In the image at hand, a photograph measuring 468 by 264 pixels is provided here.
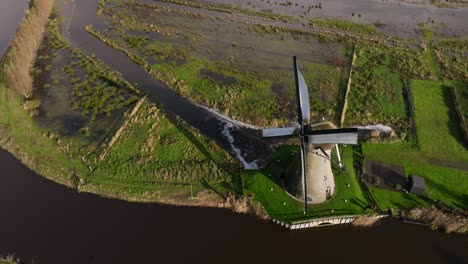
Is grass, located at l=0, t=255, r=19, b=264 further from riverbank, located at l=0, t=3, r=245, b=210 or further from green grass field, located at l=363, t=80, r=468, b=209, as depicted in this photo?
green grass field, located at l=363, t=80, r=468, b=209

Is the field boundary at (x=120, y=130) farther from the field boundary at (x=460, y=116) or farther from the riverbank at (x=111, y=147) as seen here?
the field boundary at (x=460, y=116)

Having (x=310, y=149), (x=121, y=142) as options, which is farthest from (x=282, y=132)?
(x=121, y=142)

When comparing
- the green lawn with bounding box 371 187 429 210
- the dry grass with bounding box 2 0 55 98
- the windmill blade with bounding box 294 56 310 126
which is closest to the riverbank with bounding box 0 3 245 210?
the dry grass with bounding box 2 0 55 98

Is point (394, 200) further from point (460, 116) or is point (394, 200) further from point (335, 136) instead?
point (460, 116)

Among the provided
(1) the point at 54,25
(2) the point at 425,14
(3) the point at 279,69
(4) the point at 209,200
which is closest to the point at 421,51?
(2) the point at 425,14

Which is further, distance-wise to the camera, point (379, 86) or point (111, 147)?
point (379, 86)

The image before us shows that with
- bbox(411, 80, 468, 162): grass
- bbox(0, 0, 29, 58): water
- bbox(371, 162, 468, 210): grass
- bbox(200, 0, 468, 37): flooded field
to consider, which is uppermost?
bbox(200, 0, 468, 37): flooded field

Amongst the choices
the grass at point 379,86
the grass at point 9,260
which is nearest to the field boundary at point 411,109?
the grass at point 379,86
